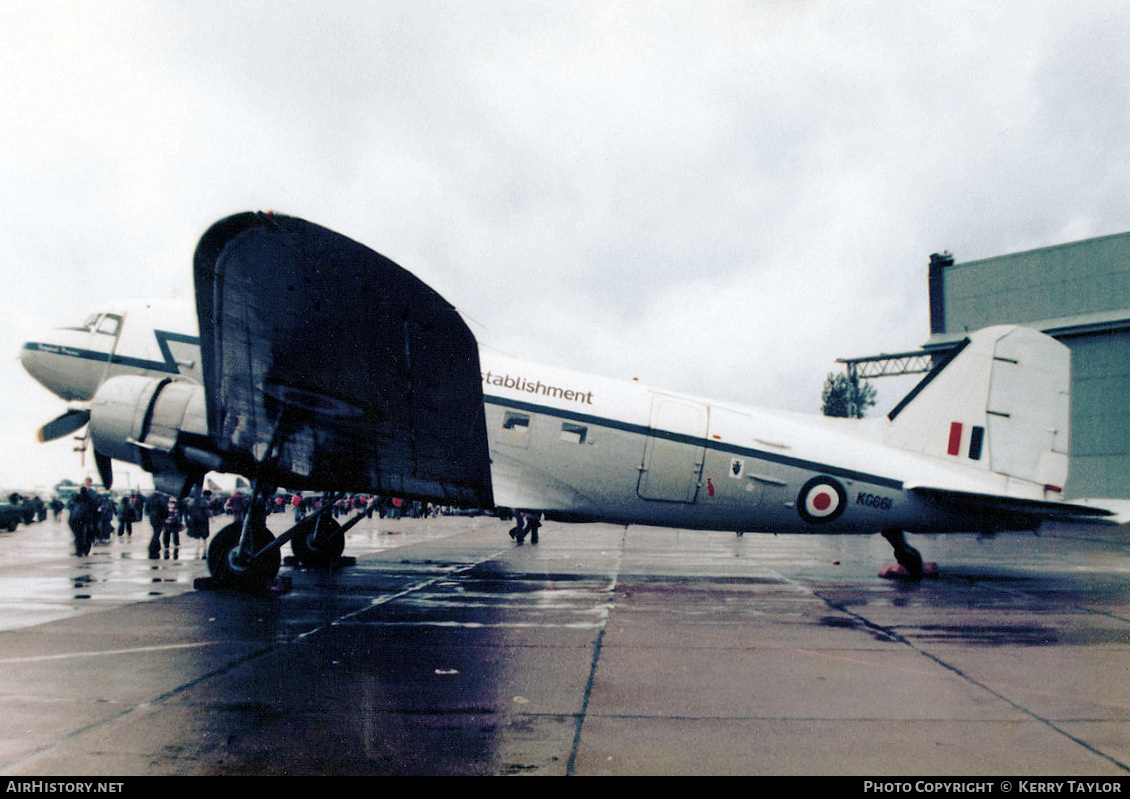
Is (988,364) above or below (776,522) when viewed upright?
above

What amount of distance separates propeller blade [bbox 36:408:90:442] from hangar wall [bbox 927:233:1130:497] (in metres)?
40.2

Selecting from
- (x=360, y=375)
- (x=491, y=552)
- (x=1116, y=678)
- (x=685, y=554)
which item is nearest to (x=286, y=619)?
(x=360, y=375)

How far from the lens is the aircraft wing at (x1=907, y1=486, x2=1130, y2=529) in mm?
11070

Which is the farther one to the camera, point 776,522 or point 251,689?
point 776,522

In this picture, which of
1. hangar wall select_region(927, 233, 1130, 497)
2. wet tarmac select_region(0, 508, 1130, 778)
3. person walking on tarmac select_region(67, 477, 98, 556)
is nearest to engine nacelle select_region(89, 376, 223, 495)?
wet tarmac select_region(0, 508, 1130, 778)

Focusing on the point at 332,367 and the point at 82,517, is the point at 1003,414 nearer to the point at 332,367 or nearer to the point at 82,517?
the point at 332,367

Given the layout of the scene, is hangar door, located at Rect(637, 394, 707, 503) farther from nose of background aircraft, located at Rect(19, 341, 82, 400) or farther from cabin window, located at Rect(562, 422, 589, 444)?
nose of background aircraft, located at Rect(19, 341, 82, 400)

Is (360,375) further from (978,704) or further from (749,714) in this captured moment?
(978,704)

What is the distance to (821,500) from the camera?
11.7 meters

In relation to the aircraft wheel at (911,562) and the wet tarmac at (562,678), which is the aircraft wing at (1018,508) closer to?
the wet tarmac at (562,678)

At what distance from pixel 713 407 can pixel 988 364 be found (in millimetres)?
4773

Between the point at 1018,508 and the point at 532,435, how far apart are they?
7.44 m

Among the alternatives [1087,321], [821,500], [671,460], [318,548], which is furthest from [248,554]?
[1087,321]

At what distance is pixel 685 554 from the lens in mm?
→ 19188
